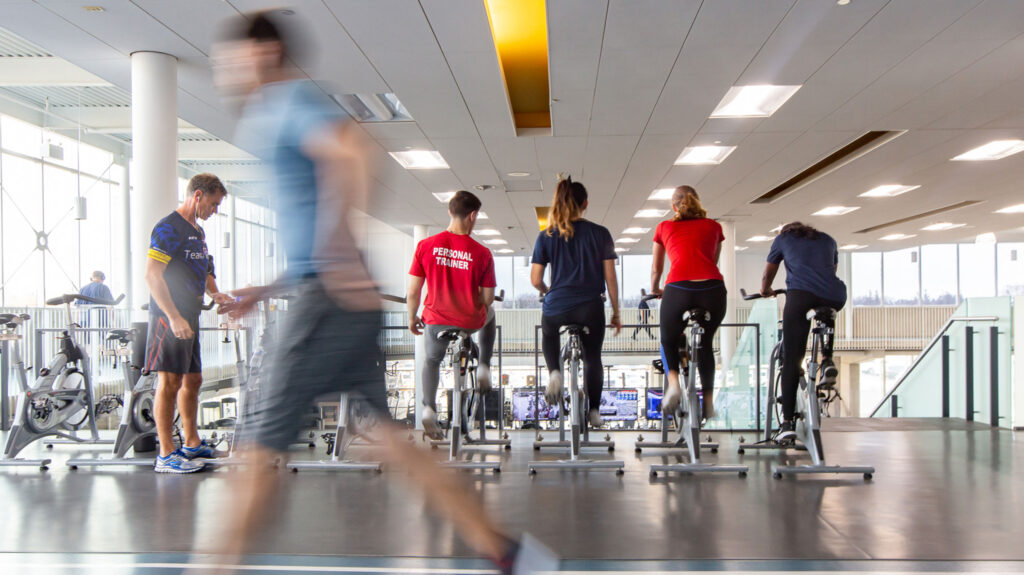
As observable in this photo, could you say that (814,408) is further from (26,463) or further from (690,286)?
(26,463)

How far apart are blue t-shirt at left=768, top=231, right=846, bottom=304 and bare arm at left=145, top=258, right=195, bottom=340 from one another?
10.4ft

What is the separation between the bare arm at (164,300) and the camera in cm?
306

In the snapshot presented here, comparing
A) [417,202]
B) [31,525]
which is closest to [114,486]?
[31,525]

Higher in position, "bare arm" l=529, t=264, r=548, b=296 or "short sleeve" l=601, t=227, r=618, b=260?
"short sleeve" l=601, t=227, r=618, b=260

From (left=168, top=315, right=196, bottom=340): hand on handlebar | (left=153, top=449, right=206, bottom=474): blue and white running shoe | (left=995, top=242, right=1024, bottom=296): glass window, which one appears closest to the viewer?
(left=168, top=315, right=196, bottom=340): hand on handlebar

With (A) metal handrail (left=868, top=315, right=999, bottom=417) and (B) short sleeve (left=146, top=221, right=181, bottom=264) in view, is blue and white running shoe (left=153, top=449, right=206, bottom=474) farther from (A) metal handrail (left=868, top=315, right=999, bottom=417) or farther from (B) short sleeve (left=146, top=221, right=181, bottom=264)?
(A) metal handrail (left=868, top=315, right=999, bottom=417)

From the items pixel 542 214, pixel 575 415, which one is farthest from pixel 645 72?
pixel 542 214

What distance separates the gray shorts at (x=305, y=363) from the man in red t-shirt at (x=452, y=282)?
2.03 m

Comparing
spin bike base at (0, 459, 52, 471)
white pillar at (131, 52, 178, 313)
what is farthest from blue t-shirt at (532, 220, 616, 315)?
spin bike base at (0, 459, 52, 471)

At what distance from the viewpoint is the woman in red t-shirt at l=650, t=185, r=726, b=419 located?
3525 millimetres

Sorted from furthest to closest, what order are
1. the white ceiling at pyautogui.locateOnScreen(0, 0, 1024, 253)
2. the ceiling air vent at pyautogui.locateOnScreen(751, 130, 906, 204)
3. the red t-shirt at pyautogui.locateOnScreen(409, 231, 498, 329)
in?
the ceiling air vent at pyautogui.locateOnScreen(751, 130, 906, 204)
the white ceiling at pyautogui.locateOnScreen(0, 0, 1024, 253)
the red t-shirt at pyautogui.locateOnScreen(409, 231, 498, 329)

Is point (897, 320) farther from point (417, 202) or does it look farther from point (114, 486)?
point (114, 486)

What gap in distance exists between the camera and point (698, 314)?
3494 mm

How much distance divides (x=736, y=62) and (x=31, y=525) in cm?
524
